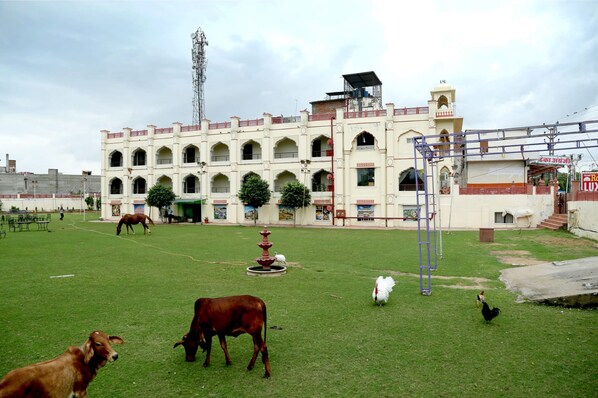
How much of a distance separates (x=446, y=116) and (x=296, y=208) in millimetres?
16732

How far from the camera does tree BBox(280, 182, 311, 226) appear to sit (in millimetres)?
38406

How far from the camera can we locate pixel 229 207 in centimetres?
4388

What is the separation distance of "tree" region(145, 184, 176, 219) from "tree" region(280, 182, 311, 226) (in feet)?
44.5

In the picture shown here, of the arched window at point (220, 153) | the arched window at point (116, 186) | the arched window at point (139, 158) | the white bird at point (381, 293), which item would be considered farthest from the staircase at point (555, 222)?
the arched window at point (116, 186)

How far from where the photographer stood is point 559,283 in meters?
9.51

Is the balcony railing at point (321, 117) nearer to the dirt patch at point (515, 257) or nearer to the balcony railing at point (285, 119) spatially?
the balcony railing at point (285, 119)

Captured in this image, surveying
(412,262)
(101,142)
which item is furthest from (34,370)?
(101,142)

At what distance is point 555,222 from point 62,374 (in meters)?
33.7

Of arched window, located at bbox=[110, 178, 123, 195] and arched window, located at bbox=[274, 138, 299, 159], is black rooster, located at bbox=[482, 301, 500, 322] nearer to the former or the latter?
arched window, located at bbox=[274, 138, 299, 159]

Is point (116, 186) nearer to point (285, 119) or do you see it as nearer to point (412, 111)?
point (285, 119)

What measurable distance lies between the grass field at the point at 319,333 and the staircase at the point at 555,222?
62.1ft

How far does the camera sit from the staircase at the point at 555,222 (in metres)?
28.6

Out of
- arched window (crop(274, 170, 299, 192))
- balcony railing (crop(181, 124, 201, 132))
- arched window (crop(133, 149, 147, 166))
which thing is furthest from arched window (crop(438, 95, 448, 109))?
arched window (crop(133, 149, 147, 166))

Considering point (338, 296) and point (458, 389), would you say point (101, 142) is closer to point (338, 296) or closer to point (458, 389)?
point (338, 296)
